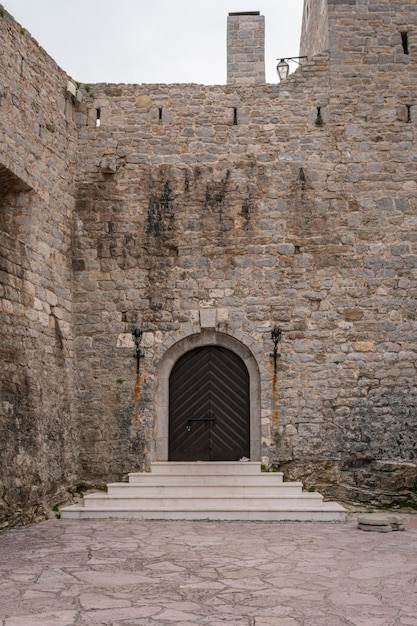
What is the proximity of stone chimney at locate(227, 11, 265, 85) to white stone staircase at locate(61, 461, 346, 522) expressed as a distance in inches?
205

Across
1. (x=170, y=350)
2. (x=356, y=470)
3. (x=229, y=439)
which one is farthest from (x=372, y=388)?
(x=170, y=350)

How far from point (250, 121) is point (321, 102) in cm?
97

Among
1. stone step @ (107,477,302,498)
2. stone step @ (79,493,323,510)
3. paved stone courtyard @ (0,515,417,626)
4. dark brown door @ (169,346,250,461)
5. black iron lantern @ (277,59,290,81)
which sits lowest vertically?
paved stone courtyard @ (0,515,417,626)

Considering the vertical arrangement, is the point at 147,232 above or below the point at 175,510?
above

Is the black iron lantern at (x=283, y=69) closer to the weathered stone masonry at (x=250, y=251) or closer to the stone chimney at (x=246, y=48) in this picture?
the stone chimney at (x=246, y=48)

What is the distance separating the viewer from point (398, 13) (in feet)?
30.0

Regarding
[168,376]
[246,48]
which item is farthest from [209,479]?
[246,48]

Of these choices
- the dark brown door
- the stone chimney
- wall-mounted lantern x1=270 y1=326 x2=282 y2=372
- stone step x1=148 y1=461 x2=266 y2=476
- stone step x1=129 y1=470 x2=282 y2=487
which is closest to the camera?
stone step x1=129 y1=470 x2=282 y2=487

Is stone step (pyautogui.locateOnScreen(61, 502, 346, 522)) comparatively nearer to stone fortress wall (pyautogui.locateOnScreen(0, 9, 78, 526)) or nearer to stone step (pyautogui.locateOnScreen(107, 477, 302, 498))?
stone step (pyautogui.locateOnScreen(107, 477, 302, 498))

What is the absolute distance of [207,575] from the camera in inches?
176

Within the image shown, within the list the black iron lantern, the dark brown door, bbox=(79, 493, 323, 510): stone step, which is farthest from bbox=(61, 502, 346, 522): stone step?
the black iron lantern

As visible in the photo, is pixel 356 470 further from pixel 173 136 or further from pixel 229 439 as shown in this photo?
pixel 173 136

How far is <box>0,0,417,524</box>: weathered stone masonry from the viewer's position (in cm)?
827

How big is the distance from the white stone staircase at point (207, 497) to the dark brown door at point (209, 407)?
366 millimetres
